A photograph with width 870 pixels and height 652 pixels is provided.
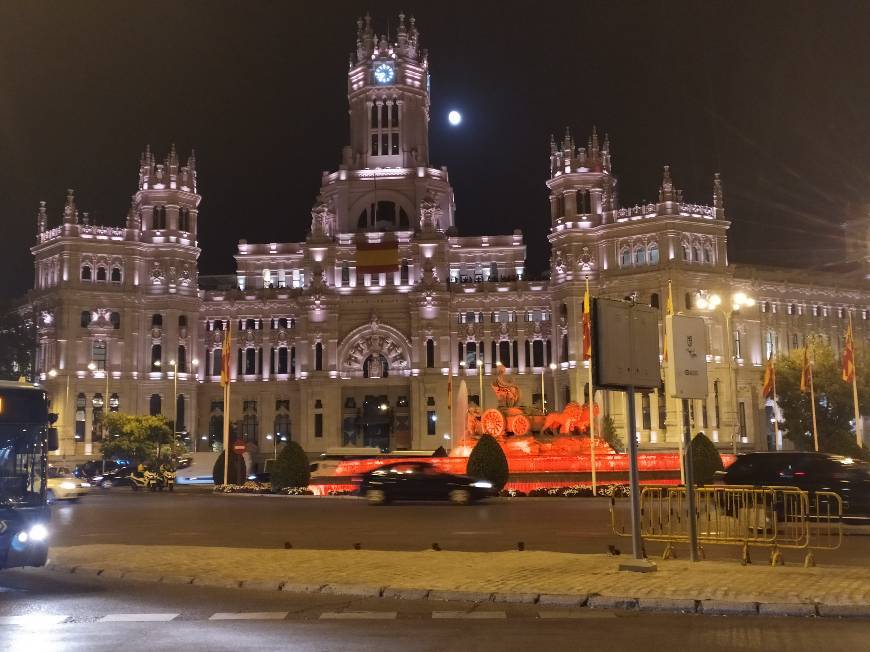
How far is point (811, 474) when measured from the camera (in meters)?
26.6

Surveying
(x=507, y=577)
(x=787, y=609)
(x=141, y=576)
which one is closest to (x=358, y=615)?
(x=507, y=577)

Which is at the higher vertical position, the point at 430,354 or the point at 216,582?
the point at 430,354

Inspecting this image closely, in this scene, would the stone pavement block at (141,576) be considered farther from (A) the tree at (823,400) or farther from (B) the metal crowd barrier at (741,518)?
(A) the tree at (823,400)

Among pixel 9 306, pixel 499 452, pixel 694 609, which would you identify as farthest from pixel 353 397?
pixel 694 609

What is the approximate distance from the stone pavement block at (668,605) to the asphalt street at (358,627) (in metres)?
0.28

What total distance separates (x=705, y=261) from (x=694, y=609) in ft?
272

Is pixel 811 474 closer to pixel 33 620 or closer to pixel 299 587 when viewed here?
pixel 299 587

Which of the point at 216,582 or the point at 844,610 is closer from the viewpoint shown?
the point at 844,610

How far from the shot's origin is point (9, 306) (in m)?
101

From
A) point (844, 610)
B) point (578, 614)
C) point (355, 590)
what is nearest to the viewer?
point (844, 610)

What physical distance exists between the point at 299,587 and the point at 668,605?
5614 mm

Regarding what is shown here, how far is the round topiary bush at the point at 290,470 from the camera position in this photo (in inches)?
1932

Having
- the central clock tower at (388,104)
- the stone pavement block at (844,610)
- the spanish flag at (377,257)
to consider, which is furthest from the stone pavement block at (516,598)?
the central clock tower at (388,104)

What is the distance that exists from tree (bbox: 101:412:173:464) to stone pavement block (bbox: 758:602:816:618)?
7468 centimetres
